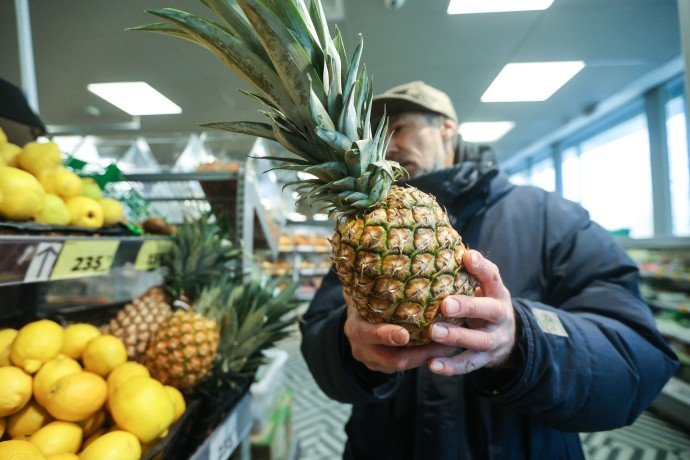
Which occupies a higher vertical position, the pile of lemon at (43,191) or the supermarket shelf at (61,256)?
the pile of lemon at (43,191)

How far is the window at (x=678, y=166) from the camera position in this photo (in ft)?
17.8

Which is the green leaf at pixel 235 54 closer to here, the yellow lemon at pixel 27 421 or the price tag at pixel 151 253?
the price tag at pixel 151 253

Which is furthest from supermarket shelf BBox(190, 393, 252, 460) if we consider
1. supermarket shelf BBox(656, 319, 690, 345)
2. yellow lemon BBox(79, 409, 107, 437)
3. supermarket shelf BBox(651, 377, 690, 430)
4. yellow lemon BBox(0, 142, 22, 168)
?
supermarket shelf BBox(656, 319, 690, 345)

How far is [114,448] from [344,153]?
3.10ft

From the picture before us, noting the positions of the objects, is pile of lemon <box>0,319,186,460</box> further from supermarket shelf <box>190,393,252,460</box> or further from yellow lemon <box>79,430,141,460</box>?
supermarket shelf <box>190,393,252,460</box>

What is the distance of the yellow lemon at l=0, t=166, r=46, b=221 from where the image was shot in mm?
966

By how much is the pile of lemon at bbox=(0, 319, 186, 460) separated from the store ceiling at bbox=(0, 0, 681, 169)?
2.00 m

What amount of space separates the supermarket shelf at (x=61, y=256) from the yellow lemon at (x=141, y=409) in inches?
16.5

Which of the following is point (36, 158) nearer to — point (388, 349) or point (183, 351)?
point (183, 351)

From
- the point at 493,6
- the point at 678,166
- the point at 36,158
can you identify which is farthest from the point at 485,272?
the point at 678,166

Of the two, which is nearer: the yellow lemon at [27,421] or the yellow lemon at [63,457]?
the yellow lemon at [63,457]

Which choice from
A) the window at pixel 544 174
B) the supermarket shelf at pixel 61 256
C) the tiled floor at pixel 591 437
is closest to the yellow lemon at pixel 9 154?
the supermarket shelf at pixel 61 256

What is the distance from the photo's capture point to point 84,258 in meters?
1.13

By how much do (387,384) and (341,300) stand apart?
18.6 inches
